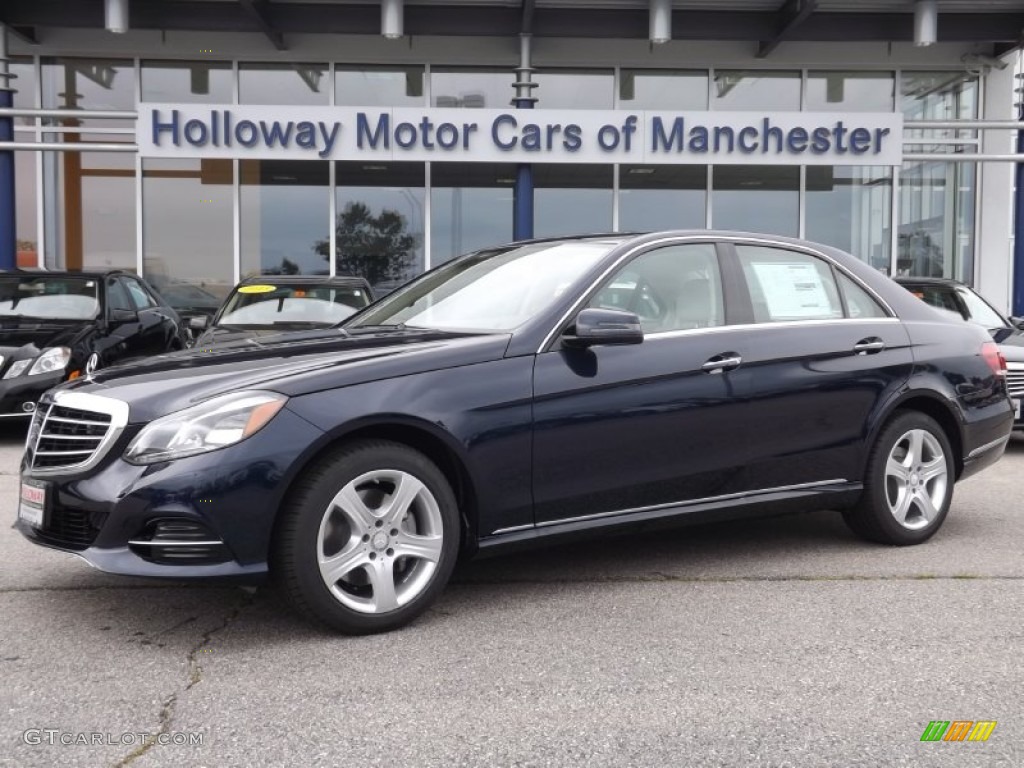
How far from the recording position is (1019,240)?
1591 centimetres

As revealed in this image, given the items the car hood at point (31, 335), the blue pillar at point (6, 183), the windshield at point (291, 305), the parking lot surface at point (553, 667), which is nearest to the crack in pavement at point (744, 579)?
the parking lot surface at point (553, 667)

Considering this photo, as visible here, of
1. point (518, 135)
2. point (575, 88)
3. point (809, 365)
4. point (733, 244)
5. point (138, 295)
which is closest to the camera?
point (809, 365)

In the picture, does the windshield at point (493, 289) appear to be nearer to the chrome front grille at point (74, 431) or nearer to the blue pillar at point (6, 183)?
the chrome front grille at point (74, 431)

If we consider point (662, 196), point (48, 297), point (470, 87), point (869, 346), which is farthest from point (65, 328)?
point (662, 196)

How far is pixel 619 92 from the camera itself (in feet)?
55.6

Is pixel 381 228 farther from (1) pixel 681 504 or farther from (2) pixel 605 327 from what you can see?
(2) pixel 605 327

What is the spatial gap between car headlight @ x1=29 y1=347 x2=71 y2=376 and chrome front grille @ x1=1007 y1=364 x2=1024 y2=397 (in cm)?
753

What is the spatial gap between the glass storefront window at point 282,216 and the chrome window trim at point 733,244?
1261 centimetres

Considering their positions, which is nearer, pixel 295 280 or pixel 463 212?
pixel 295 280

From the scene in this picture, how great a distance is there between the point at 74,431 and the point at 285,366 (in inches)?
31.1

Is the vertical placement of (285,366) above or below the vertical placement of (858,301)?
below

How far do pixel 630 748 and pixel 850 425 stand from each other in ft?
8.34

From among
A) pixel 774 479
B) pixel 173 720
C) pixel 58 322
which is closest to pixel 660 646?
pixel 774 479

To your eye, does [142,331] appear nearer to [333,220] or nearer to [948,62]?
[333,220]
